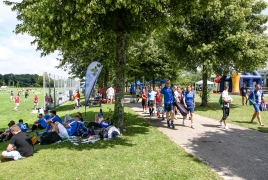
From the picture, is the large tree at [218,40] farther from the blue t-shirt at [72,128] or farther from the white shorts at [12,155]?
the white shorts at [12,155]

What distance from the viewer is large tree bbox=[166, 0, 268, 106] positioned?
1747 centimetres

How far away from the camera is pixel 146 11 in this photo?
32.2 ft

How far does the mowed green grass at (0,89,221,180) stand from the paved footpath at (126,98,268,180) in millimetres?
450

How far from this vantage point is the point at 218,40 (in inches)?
706

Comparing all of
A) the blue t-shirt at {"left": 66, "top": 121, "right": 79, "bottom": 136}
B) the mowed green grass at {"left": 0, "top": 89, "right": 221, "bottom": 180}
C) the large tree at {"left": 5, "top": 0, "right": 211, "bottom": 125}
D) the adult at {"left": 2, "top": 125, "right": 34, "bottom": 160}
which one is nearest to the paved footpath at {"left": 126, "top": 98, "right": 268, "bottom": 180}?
the mowed green grass at {"left": 0, "top": 89, "right": 221, "bottom": 180}

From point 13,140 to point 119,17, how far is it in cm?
589

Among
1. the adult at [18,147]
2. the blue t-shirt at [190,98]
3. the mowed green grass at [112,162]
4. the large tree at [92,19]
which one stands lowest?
the mowed green grass at [112,162]

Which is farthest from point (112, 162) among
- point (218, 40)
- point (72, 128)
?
point (218, 40)

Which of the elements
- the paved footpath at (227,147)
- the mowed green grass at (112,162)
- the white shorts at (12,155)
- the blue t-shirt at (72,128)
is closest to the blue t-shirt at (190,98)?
the paved footpath at (227,147)

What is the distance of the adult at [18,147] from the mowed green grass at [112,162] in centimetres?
25

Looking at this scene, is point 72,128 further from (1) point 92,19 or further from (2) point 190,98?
(2) point 190,98

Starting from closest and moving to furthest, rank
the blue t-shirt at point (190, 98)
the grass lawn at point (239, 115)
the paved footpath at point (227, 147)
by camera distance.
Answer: the paved footpath at point (227, 147)
the blue t-shirt at point (190, 98)
the grass lawn at point (239, 115)

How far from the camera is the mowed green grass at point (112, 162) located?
571 centimetres

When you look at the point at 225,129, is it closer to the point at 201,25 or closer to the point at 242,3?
the point at 201,25
